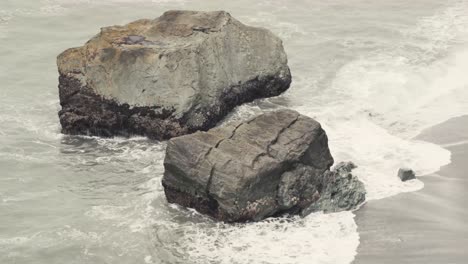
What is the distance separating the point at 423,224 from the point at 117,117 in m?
7.07

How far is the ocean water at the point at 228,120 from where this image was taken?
11.1m

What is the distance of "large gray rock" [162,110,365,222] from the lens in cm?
1173

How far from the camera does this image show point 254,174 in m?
11.8

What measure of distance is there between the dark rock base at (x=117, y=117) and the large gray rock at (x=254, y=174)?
247 centimetres

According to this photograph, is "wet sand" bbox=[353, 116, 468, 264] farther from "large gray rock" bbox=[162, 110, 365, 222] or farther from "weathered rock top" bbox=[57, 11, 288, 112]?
"weathered rock top" bbox=[57, 11, 288, 112]

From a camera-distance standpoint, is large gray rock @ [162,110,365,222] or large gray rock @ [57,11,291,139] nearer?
large gray rock @ [162,110,365,222]

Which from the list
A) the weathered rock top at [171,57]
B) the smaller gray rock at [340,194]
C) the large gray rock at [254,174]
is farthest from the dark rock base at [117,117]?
the smaller gray rock at [340,194]

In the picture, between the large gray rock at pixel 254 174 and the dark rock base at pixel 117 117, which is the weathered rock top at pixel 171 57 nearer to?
the dark rock base at pixel 117 117

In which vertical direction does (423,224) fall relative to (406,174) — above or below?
below

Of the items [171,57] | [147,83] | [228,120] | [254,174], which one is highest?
[171,57]

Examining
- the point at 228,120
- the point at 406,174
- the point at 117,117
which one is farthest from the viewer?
the point at 228,120

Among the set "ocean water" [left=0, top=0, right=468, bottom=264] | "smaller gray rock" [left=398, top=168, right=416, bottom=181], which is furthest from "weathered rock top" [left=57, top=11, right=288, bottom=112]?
"smaller gray rock" [left=398, top=168, right=416, bottom=181]

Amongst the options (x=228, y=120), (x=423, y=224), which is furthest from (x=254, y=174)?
(x=228, y=120)

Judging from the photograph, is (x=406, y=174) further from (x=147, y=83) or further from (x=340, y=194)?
(x=147, y=83)
